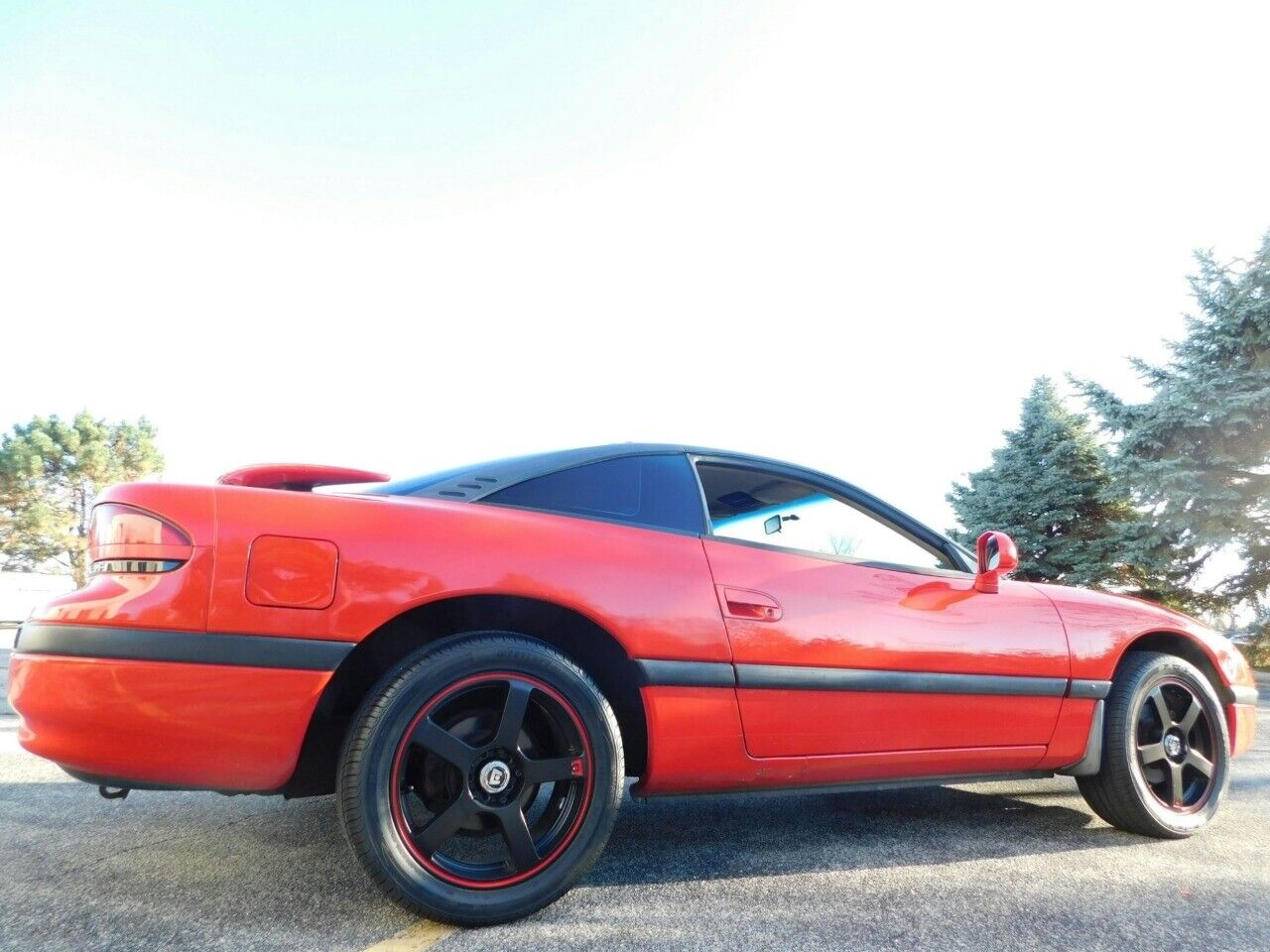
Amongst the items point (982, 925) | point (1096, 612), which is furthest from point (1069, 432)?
point (982, 925)

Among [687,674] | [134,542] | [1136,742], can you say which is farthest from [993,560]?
[134,542]

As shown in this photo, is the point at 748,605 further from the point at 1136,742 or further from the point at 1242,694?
the point at 1242,694

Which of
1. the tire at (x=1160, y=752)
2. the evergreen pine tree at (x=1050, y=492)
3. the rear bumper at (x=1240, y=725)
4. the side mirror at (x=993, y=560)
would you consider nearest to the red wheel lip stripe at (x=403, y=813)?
the side mirror at (x=993, y=560)

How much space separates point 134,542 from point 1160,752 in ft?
11.4

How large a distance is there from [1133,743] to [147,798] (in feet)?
12.5

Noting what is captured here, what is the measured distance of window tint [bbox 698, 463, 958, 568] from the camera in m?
2.62

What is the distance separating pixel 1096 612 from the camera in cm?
308

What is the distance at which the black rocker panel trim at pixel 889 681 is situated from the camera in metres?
2.34

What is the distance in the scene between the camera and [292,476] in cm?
248

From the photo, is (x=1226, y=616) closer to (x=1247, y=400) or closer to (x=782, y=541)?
(x=1247, y=400)

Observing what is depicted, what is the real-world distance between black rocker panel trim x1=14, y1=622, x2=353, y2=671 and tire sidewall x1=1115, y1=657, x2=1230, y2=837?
9.18 ft

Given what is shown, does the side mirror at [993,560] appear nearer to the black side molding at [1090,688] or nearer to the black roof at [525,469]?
the black side molding at [1090,688]

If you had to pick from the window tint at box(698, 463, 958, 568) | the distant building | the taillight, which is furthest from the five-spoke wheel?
the distant building

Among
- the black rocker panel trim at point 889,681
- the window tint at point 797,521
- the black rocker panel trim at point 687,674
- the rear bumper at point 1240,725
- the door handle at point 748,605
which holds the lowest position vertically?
the rear bumper at point 1240,725
